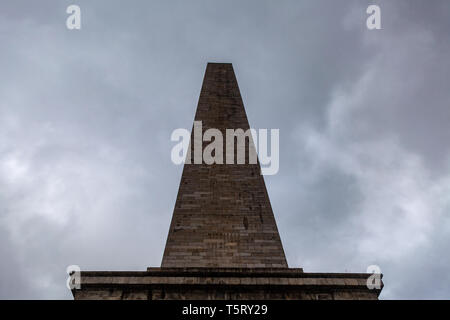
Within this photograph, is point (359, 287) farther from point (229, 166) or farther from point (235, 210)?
point (229, 166)

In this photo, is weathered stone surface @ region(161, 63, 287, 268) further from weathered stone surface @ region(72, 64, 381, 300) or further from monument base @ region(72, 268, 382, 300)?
monument base @ region(72, 268, 382, 300)

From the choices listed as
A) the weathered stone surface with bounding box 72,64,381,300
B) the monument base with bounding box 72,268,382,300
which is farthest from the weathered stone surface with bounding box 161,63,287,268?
the monument base with bounding box 72,268,382,300

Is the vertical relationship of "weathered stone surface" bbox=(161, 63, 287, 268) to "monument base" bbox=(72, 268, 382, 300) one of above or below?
above

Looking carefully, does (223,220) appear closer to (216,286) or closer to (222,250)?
(222,250)

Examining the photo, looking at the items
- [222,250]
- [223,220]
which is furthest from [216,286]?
[223,220]

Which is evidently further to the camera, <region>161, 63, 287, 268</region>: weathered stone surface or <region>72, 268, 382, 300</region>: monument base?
<region>161, 63, 287, 268</region>: weathered stone surface

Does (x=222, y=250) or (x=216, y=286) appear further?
(x=222, y=250)

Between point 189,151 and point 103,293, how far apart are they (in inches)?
240

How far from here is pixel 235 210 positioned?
12000mm

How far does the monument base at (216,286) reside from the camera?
28.2 ft

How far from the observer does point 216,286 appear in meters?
8.70

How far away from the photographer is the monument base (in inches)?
338

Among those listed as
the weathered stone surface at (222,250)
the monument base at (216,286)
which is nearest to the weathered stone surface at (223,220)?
the weathered stone surface at (222,250)
